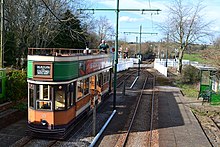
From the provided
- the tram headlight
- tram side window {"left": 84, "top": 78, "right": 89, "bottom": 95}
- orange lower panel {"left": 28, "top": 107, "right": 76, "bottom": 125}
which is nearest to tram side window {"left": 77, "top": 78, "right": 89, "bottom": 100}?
tram side window {"left": 84, "top": 78, "right": 89, "bottom": 95}

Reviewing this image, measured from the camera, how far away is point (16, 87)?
16734 mm

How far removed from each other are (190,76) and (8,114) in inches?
1003

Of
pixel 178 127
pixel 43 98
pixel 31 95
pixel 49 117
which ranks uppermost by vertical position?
pixel 31 95

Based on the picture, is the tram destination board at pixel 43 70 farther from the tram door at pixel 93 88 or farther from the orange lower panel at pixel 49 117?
the tram door at pixel 93 88

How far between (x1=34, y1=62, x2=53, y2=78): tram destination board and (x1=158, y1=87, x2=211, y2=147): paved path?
525 cm

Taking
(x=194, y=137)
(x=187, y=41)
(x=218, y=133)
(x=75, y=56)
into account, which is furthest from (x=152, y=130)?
(x=187, y=41)

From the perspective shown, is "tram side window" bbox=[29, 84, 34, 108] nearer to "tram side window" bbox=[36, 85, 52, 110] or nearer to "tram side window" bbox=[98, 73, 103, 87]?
"tram side window" bbox=[36, 85, 52, 110]

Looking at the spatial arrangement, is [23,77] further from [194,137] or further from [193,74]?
[193,74]

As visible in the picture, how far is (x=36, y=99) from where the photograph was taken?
39.5 feet

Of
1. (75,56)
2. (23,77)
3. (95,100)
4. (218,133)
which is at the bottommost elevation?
(218,133)

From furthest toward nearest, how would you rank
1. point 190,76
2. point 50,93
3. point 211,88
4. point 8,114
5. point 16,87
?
1. point 190,76
2. point 211,88
3. point 16,87
4. point 8,114
5. point 50,93

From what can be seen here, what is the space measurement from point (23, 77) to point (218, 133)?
11.0 metres

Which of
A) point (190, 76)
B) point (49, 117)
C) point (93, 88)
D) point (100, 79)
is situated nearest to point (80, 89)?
point (49, 117)

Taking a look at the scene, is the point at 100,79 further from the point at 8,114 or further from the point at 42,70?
the point at 42,70
